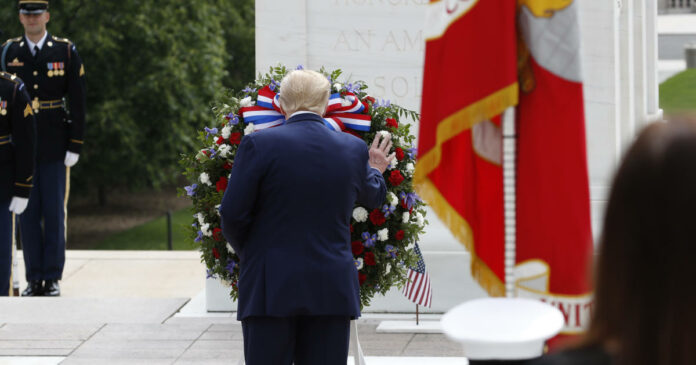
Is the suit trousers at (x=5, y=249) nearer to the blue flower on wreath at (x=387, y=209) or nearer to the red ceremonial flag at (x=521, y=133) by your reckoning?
the blue flower on wreath at (x=387, y=209)

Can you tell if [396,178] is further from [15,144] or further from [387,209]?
[15,144]

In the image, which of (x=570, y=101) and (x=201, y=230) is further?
(x=201, y=230)

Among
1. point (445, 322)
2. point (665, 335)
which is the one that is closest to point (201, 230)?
point (445, 322)

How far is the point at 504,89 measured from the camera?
2.77 m

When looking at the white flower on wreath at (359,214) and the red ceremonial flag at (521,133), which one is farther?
the white flower on wreath at (359,214)

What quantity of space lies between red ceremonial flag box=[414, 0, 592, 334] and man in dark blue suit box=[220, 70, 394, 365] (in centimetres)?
134

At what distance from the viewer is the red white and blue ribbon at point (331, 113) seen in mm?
5180

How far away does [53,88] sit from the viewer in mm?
8938

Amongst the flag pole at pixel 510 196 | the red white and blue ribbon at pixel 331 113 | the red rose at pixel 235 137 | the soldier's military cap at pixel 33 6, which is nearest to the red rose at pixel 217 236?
the red rose at pixel 235 137

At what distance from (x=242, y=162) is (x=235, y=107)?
145 cm

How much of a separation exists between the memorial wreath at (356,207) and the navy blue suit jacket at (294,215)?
0.84 metres

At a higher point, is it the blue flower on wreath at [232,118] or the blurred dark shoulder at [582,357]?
the blue flower on wreath at [232,118]

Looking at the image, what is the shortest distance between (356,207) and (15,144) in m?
3.90

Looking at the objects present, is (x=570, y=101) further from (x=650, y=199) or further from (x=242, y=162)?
(x=242, y=162)
